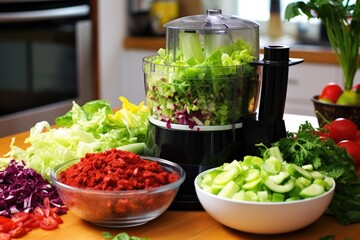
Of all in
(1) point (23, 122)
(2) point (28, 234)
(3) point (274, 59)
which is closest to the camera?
(2) point (28, 234)

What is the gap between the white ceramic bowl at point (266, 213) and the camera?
1294 millimetres

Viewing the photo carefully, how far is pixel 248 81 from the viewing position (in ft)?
5.12

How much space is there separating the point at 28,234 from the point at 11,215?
0.10 m

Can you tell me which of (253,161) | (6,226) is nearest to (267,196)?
(253,161)

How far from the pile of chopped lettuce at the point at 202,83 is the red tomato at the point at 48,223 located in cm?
34

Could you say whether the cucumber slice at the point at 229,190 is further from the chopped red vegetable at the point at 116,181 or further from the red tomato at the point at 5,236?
the red tomato at the point at 5,236

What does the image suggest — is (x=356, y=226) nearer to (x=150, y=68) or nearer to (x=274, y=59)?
(x=274, y=59)

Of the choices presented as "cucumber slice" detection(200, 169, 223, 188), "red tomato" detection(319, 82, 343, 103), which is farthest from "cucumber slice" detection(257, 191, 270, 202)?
"red tomato" detection(319, 82, 343, 103)

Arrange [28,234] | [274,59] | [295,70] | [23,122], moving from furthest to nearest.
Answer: [295,70]
[23,122]
[274,59]
[28,234]

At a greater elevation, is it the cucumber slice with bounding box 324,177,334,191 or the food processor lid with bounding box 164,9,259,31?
the food processor lid with bounding box 164,9,259,31

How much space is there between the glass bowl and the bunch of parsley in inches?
9.7

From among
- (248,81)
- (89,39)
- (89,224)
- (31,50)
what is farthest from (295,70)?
(89,224)

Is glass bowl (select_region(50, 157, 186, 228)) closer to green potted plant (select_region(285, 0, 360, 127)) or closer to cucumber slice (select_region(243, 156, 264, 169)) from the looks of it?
cucumber slice (select_region(243, 156, 264, 169))

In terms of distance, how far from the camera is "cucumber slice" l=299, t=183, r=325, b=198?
132 centimetres
